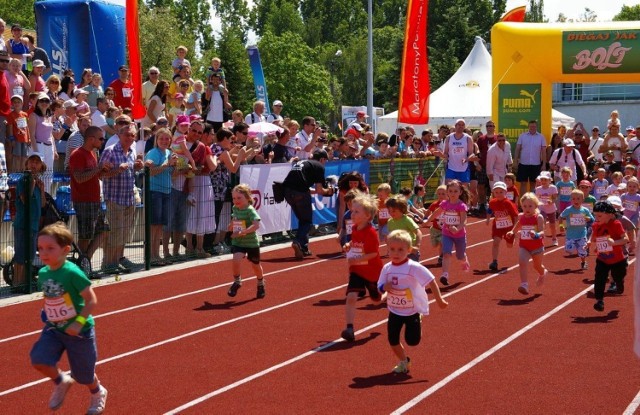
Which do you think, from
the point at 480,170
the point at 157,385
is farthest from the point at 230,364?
the point at 480,170

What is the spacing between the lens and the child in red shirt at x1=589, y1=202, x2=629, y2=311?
43.5 ft

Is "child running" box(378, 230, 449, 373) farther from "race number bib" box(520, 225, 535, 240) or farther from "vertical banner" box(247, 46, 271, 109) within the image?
"vertical banner" box(247, 46, 271, 109)

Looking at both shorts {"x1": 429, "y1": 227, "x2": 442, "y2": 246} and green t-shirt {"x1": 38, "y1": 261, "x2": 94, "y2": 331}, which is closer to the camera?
green t-shirt {"x1": 38, "y1": 261, "x2": 94, "y2": 331}

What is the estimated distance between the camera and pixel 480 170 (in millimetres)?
26922

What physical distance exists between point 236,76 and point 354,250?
2386 inches

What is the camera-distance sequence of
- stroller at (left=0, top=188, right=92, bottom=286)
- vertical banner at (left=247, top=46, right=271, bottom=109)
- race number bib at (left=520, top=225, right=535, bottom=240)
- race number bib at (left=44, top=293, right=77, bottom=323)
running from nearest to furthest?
race number bib at (left=44, top=293, right=77, bottom=323)
stroller at (left=0, top=188, right=92, bottom=286)
race number bib at (left=520, top=225, right=535, bottom=240)
vertical banner at (left=247, top=46, right=271, bottom=109)

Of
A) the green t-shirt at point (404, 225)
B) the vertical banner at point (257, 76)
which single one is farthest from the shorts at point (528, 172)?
the green t-shirt at point (404, 225)

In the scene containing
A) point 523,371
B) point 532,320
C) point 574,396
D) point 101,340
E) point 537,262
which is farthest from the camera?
point 537,262

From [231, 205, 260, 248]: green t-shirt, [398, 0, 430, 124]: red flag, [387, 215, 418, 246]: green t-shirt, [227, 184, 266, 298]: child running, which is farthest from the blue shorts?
[398, 0, 430, 124]: red flag

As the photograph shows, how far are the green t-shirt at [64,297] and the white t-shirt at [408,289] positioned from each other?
2.99 m

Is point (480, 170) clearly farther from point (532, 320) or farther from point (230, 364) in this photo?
point (230, 364)

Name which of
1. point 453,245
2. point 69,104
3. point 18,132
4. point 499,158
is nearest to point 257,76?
point 499,158

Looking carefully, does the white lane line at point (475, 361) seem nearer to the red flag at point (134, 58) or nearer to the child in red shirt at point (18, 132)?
the red flag at point (134, 58)

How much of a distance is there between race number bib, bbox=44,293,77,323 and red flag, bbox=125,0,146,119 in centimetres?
1049
